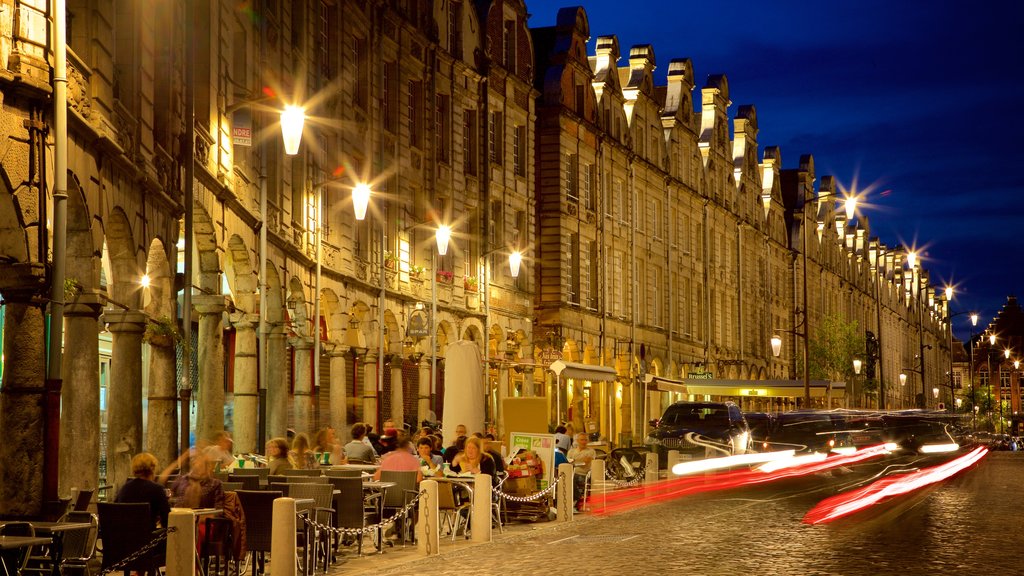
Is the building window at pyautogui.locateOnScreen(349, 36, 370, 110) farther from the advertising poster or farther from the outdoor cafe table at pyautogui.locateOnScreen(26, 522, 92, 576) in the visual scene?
the outdoor cafe table at pyautogui.locateOnScreen(26, 522, 92, 576)

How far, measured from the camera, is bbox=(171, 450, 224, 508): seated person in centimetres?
1429

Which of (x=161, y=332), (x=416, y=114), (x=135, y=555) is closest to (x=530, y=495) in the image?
(x=161, y=332)

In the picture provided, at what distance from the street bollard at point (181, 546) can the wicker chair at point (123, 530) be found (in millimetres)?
430

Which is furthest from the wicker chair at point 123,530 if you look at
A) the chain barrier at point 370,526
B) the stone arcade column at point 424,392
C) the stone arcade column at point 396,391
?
the stone arcade column at point 424,392

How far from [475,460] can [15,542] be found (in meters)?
11.3

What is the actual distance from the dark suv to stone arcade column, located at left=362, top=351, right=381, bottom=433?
277 inches

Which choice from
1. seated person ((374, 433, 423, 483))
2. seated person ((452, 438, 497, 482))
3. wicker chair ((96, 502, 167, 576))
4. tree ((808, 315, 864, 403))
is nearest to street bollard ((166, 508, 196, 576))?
wicker chair ((96, 502, 167, 576))

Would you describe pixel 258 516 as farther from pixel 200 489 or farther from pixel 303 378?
pixel 303 378

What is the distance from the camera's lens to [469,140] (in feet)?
152

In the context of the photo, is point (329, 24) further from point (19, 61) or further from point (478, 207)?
point (19, 61)

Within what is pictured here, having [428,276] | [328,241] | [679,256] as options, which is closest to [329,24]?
[328,241]

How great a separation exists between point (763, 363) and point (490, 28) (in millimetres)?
39331

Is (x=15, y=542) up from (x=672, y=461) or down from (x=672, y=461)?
up

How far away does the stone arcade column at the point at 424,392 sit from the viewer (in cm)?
4053
